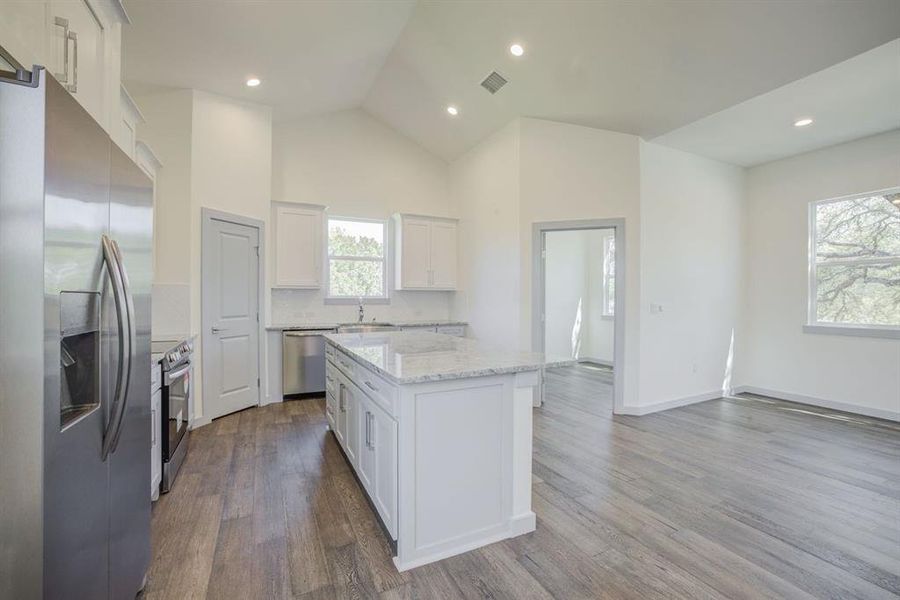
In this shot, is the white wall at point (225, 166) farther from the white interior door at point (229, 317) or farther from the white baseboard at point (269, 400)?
the white baseboard at point (269, 400)

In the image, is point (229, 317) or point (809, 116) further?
point (229, 317)

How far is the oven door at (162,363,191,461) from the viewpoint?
2.45 m

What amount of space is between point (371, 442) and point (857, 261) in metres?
5.59

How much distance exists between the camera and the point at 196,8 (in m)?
2.96

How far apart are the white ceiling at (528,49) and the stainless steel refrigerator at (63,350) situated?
8.86 feet

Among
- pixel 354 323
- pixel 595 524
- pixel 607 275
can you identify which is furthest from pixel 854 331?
pixel 354 323

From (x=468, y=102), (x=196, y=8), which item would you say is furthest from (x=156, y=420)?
(x=468, y=102)

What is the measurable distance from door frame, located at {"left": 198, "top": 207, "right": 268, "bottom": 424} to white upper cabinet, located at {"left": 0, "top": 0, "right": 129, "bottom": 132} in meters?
1.93

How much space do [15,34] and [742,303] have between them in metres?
6.74

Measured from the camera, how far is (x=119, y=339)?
120 centimetres

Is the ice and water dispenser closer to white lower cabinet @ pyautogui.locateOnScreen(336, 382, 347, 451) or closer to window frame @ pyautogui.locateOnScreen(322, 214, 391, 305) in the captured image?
white lower cabinet @ pyautogui.locateOnScreen(336, 382, 347, 451)

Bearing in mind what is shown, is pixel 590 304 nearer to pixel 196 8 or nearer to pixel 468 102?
pixel 468 102

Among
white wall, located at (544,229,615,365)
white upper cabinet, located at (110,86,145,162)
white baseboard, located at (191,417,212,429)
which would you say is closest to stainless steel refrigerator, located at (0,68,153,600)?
white upper cabinet, located at (110,86,145,162)

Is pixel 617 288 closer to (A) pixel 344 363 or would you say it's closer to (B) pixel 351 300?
(A) pixel 344 363
